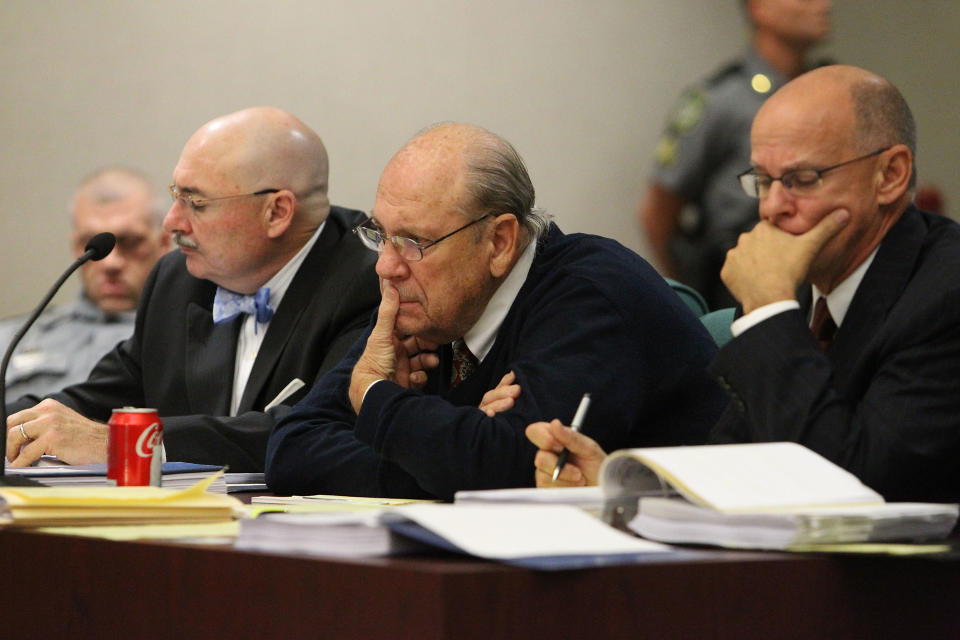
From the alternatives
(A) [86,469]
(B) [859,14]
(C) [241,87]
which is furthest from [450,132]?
(B) [859,14]

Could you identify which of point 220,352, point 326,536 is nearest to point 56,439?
point 220,352

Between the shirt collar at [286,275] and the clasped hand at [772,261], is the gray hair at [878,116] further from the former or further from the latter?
the shirt collar at [286,275]

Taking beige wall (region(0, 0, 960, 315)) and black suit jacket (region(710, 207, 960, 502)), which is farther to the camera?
beige wall (region(0, 0, 960, 315))

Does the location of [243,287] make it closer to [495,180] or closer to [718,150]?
[495,180]

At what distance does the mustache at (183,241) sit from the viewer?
310 cm

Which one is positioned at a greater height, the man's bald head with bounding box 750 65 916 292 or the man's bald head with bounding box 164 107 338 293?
the man's bald head with bounding box 750 65 916 292

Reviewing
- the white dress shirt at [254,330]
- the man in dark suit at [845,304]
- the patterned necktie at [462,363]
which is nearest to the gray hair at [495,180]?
the patterned necktie at [462,363]

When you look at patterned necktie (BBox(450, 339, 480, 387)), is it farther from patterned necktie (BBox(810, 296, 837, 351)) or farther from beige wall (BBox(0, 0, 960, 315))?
beige wall (BBox(0, 0, 960, 315))

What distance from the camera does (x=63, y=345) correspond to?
4.31 m

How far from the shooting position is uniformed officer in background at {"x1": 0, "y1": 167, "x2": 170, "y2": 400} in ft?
13.9

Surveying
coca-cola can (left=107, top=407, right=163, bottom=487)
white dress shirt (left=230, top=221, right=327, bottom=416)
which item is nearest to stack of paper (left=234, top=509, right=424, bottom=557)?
coca-cola can (left=107, top=407, right=163, bottom=487)

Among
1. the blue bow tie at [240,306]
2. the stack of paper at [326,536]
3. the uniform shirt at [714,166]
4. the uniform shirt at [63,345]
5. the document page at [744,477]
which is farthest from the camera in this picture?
the uniform shirt at [714,166]

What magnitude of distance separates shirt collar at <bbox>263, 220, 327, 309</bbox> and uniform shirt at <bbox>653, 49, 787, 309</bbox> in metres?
1.77

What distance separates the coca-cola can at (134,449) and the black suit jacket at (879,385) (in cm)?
78
